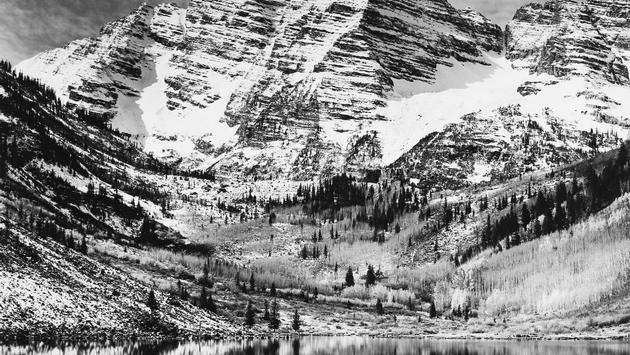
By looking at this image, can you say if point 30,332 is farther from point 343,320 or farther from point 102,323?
point 343,320

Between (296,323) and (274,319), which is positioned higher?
(274,319)

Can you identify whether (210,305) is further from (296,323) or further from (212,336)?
(212,336)

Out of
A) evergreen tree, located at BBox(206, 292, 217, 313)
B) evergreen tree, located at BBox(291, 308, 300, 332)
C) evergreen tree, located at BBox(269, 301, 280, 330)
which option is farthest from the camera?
evergreen tree, located at BBox(291, 308, 300, 332)

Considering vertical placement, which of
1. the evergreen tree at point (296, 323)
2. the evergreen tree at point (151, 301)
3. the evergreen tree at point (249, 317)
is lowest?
the evergreen tree at point (296, 323)

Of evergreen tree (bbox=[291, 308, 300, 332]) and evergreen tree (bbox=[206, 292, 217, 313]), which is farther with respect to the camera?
evergreen tree (bbox=[291, 308, 300, 332])

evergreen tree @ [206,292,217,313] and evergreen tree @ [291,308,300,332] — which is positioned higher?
evergreen tree @ [206,292,217,313]

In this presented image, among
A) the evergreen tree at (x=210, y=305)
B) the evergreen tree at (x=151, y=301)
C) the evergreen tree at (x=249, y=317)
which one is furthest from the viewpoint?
the evergreen tree at (x=210, y=305)

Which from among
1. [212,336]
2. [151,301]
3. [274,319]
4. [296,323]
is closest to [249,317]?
[274,319]

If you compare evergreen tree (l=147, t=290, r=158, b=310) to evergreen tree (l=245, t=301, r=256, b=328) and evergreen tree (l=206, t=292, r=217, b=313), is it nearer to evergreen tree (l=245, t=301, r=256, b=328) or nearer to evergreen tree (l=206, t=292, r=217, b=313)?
evergreen tree (l=245, t=301, r=256, b=328)

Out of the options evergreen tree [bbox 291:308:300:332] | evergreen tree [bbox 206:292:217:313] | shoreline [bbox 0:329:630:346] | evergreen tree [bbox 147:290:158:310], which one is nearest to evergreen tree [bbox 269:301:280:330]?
evergreen tree [bbox 291:308:300:332]

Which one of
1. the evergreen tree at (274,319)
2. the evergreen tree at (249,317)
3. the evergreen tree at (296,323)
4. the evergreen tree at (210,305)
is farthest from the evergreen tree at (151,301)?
the evergreen tree at (296,323)

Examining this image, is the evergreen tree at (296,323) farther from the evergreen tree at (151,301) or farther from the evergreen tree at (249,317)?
the evergreen tree at (151,301)

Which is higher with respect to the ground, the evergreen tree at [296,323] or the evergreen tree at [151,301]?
the evergreen tree at [151,301]
